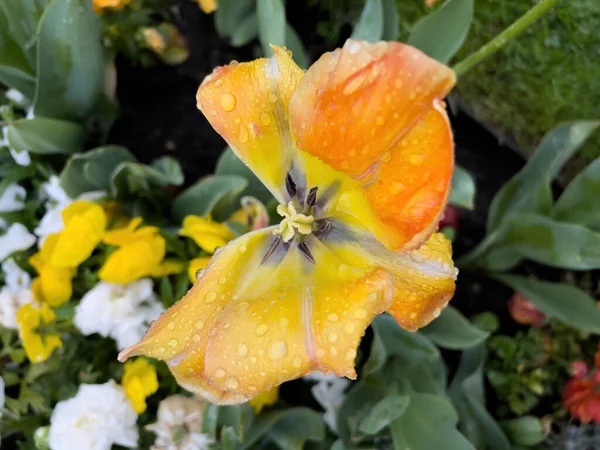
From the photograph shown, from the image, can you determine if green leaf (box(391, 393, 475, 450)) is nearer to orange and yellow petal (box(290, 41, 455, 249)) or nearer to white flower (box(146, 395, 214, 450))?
white flower (box(146, 395, 214, 450))

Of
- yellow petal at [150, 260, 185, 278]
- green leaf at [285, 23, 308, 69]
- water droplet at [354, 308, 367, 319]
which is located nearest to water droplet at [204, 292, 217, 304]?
water droplet at [354, 308, 367, 319]

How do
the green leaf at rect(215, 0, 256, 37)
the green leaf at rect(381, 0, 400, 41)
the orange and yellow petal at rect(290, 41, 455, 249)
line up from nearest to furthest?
the orange and yellow petal at rect(290, 41, 455, 249), the green leaf at rect(381, 0, 400, 41), the green leaf at rect(215, 0, 256, 37)

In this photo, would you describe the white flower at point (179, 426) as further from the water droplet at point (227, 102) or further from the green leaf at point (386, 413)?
the water droplet at point (227, 102)

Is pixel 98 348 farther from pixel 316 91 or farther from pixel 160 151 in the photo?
pixel 316 91

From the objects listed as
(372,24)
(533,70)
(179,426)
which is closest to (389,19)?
(372,24)

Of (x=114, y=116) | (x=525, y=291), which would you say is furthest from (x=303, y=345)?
(x=114, y=116)

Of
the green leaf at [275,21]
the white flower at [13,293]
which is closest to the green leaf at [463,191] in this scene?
the green leaf at [275,21]
